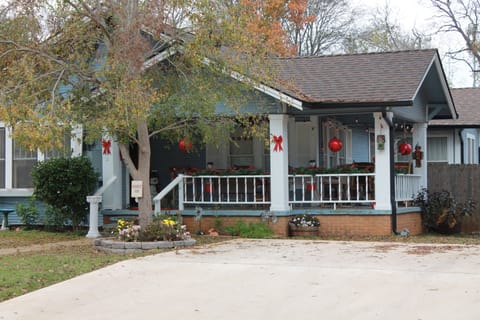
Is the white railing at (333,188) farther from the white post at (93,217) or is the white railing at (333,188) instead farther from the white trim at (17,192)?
the white trim at (17,192)

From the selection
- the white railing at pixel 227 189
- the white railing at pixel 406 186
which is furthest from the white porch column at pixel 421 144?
the white railing at pixel 227 189

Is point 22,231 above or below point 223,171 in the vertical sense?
below

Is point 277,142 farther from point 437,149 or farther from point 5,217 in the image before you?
point 437,149

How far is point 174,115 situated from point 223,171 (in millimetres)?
3125

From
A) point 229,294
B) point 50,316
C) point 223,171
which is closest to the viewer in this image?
point 50,316

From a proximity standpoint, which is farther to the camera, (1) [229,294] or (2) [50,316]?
(1) [229,294]

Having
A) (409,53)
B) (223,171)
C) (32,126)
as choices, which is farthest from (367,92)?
(32,126)

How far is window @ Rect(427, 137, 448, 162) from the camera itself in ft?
78.1

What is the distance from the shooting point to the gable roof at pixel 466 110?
23.1 meters

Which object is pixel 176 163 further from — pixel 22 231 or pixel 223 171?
pixel 22 231

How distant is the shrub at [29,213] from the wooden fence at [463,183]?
10.8 meters

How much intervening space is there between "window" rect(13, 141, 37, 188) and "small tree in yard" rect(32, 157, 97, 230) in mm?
1489

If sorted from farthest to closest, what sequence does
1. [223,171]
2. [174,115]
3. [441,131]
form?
[441,131], [223,171], [174,115]

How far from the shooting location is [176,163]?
19938 mm
